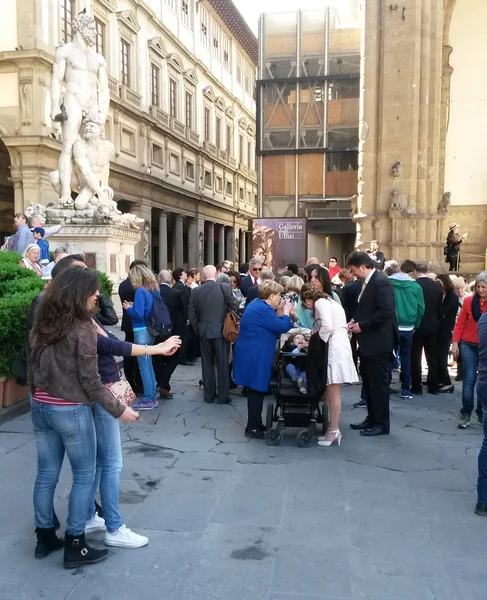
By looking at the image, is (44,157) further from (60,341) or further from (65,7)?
(60,341)

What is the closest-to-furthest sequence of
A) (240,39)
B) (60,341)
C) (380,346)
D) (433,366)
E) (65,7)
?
(60,341) < (380,346) < (433,366) < (65,7) < (240,39)

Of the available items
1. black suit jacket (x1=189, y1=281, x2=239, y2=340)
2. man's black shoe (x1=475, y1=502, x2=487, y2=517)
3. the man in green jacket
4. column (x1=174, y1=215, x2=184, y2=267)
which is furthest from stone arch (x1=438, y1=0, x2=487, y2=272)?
column (x1=174, y1=215, x2=184, y2=267)

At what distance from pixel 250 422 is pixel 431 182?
1322 cm

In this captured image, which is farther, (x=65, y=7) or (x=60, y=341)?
(x=65, y=7)

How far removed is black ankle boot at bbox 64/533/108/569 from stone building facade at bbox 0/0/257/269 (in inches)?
575

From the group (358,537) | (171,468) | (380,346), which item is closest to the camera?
(358,537)

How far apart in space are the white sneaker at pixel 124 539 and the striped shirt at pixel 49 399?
0.97 meters

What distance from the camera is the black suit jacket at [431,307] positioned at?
7.57 m

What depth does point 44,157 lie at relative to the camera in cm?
2175

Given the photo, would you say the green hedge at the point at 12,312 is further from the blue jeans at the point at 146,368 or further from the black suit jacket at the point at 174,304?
the black suit jacket at the point at 174,304

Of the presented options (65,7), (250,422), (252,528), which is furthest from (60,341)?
(65,7)

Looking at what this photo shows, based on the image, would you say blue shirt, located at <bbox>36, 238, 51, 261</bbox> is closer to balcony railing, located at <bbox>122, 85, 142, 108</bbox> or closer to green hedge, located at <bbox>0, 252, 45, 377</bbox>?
green hedge, located at <bbox>0, 252, 45, 377</bbox>

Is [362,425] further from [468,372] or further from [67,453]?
[67,453]

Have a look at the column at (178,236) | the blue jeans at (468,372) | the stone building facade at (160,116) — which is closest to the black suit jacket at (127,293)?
the blue jeans at (468,372)
